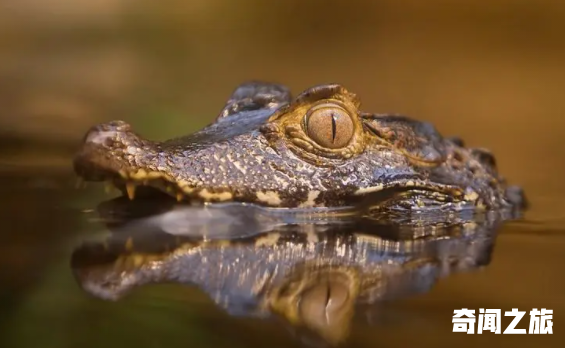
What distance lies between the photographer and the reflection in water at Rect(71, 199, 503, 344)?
59.8 inches

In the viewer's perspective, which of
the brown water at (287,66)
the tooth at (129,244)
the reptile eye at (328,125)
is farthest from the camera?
the brown water at (287,66)

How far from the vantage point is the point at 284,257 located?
1.90 m

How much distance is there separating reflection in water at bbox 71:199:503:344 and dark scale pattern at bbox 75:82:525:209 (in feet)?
0.28

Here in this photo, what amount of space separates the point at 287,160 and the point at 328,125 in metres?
0.20

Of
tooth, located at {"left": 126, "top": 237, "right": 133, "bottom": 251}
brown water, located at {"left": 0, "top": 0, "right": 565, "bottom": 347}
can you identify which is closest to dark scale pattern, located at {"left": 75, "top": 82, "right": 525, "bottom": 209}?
tooth, located at {"left": 126, "top": 237, "right": 133, "bottom": 251}

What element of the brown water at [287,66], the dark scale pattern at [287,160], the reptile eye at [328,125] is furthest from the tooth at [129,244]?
the brown water at [287,66]

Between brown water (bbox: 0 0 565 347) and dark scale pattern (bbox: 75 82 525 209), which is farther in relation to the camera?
brown water (bbox: 0 0 565 347)

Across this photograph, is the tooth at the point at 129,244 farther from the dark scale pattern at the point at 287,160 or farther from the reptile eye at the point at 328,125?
the reptile eye at the point at 328,125

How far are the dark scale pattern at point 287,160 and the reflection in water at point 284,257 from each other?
0.08 meters

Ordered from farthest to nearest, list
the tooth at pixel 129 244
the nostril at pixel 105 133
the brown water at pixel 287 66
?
the brown water at pixel 287 66
the nostril at pixel 105 133
the tooth at pixel 129 244

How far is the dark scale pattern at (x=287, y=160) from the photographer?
222cm

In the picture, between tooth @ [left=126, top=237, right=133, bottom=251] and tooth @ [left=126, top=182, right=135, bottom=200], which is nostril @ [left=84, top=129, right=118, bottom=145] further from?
tooth @ [left=126, top=237, right=133, bottom=251]

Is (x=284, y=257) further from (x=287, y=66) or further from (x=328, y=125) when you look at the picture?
(x=287, y=66)

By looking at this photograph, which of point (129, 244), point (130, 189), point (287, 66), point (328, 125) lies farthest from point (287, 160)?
point (287, 66)
